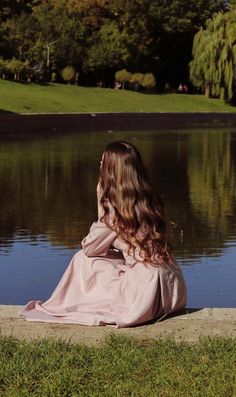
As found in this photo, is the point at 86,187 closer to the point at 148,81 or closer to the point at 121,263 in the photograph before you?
the point at 121,263

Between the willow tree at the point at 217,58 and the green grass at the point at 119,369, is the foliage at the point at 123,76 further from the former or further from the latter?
the green grass at the point at 119,369

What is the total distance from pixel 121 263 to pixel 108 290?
21cm

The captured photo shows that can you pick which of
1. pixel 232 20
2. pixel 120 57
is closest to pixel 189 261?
pixel 232 20

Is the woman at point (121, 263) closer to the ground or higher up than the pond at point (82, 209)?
higher up

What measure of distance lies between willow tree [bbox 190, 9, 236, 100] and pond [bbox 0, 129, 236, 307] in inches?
810

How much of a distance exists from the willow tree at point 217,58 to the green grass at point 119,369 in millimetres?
44367

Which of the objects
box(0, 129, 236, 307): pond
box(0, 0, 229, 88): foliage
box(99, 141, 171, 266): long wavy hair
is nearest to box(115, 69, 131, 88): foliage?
box(0, 0, 229, 88): foliage

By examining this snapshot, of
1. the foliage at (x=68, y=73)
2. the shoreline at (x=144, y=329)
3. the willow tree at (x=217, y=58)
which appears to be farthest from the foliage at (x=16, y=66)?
the shoreline at (x=144, y=329)

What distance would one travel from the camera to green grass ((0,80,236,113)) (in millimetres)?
43853

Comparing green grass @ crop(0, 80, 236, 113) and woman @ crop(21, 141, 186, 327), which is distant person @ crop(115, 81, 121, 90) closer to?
green grass @ crop(0, 80, 236, 113)

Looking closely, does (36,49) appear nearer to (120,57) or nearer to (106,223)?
(120,57)

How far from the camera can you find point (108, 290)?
5336mm

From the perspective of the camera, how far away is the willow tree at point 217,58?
→ 48.2 metres

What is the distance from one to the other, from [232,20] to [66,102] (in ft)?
37.3
